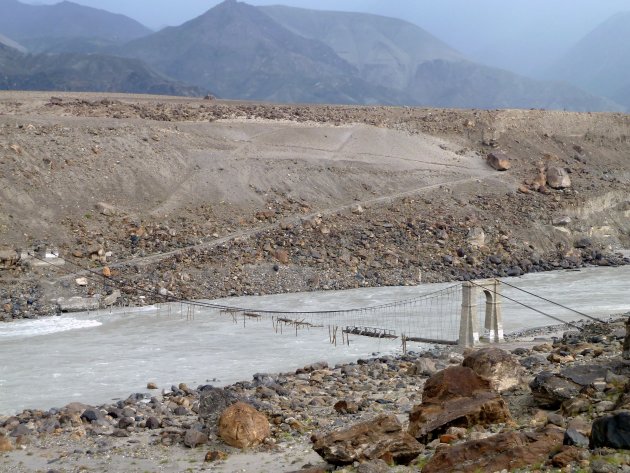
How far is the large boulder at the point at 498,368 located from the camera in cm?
1017

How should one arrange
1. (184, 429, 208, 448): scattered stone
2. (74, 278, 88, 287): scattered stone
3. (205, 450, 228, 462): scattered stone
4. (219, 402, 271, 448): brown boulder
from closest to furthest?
(205, 450, 228, 462): scattered stone
(219, 402, 271, 448): brown boulder
(184, 429, 208, 448): scattered stone
(74, 278, 88, 287): scattered stone

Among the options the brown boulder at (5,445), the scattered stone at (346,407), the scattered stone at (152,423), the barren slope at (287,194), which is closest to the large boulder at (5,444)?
the brown boulder at (5,445)

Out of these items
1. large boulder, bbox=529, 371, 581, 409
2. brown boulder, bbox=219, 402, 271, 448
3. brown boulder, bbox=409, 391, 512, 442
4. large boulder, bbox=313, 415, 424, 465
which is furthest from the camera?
brown boulder, bbox=219, 402, 271, 448

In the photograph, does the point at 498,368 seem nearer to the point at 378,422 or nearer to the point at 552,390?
the point at 552,390

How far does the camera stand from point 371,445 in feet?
26.2

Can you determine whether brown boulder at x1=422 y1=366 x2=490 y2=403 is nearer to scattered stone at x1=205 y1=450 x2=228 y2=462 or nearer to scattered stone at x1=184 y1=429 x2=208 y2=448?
scattered stone at x1=205 y1=450 x2=228 y2=462

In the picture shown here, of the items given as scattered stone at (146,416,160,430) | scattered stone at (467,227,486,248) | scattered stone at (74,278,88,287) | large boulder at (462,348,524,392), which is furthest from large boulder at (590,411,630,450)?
scattered stone at (467,227,486,248)

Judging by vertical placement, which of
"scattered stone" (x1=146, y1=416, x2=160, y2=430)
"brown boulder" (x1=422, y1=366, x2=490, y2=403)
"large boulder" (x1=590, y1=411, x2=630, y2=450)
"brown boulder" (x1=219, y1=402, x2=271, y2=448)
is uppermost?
"large boulder" (x1=590, y1=411, x2=630, y2=450)

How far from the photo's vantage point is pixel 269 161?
29000 millimetres

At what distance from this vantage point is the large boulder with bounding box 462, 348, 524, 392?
10172 mm

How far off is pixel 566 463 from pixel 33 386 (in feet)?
31.6

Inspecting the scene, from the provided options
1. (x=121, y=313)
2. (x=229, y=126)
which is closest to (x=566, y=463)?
(x=121, y=313)

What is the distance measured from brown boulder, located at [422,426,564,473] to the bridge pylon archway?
8.79 m

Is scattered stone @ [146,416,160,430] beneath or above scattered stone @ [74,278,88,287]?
above
